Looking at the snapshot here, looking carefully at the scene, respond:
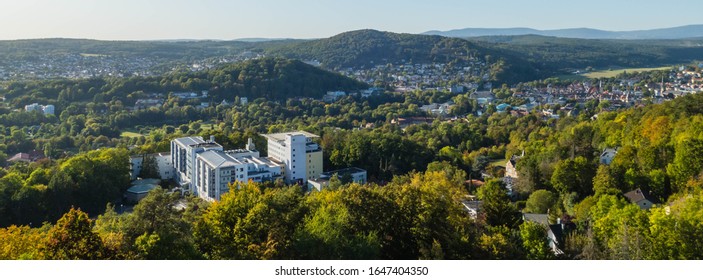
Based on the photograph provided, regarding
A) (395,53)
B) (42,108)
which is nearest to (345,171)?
(42,108)

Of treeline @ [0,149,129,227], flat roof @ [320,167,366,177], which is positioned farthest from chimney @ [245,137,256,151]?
treeline @ [0,149,129,227]

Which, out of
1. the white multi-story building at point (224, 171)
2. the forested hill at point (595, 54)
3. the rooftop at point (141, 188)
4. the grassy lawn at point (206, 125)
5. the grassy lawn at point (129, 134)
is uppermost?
the forested hill at point (595, 54)

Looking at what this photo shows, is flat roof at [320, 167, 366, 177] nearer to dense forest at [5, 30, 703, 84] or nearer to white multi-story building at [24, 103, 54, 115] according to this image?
white multi-story building at [24, 103, 54, 115]

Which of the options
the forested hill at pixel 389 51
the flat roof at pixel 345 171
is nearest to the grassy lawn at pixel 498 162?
the flat roof at pixel 345 171

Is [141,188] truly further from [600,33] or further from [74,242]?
[600,33]

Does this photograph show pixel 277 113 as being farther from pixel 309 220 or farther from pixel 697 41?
pixel 697 41

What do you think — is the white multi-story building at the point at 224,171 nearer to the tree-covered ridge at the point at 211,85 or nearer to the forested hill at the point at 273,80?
the tree-covered ridge at the point at 211,85

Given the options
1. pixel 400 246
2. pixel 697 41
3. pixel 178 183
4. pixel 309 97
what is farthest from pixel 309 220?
pixel 697 41

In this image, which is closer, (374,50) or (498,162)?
(498,162)
